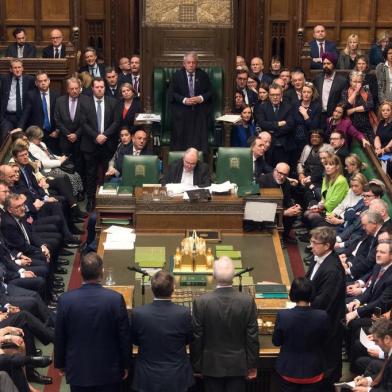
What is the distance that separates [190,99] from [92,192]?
5.33 feet

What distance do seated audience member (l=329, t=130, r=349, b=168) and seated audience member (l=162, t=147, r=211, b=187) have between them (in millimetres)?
1865

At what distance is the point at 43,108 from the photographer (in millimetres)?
14562

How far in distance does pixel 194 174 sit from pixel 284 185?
3.51 feet

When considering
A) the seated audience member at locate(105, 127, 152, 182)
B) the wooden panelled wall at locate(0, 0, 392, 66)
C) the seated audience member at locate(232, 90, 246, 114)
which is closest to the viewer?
the seated audience member at locate(105, 127, 152, 182)

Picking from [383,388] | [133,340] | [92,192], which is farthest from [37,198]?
[383,388]

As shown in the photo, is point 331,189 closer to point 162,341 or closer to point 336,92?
point 336,92

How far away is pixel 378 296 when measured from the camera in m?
9.75

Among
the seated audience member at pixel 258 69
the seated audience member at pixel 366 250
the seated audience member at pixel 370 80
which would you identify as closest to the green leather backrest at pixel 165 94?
the seated audience member at pixel 258 69

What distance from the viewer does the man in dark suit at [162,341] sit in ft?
26.3

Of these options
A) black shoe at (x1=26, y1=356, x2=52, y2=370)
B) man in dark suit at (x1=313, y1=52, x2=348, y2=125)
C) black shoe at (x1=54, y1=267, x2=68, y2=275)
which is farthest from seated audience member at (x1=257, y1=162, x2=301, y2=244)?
black shoe at (x1=26, y1=356, x2=52, y2=370)

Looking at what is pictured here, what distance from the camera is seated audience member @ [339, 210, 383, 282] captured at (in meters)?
10.4

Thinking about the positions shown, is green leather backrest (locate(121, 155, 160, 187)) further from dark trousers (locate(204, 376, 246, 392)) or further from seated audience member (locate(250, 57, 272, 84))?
dark trousers (locate(204, 376, 246, 392))

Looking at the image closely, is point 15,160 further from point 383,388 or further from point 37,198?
point 383,388

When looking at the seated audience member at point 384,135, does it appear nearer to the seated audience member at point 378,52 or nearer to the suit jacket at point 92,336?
the seated audience member at point 378,52
